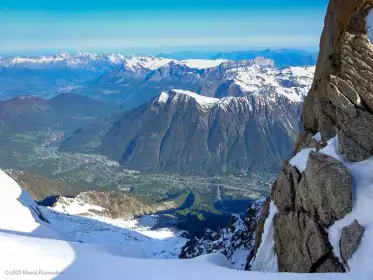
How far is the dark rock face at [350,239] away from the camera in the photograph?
23.6 m

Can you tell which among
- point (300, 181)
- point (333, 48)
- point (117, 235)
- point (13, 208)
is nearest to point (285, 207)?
point (300, 181)

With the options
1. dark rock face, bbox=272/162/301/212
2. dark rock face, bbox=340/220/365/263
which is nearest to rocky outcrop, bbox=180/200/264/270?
dark rock face, bbox=272/162/301/212

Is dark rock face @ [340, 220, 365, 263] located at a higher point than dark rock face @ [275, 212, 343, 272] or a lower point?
higher

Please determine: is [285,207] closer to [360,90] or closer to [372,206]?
[372,206]

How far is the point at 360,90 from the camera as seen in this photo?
95.4ft

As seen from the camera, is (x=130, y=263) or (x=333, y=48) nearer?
(x=130, y=263)

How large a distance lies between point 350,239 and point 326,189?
13.3 ft

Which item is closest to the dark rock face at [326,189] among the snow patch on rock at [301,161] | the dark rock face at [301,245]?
the dark rock face at [301,245]

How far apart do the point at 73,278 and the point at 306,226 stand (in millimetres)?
16754

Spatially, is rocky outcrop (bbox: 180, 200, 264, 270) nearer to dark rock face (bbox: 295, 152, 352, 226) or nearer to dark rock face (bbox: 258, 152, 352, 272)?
dark rock face (bbox: 258, 152, 352, 272)

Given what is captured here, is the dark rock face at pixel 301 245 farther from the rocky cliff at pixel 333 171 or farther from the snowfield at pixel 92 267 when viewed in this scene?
the snowfield at pixel 92 267

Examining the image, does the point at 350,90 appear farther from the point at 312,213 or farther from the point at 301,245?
the point at 301,245

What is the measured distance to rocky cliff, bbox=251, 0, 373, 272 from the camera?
25875 millimetres

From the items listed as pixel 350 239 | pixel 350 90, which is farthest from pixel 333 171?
pixel 350 90
